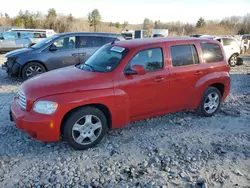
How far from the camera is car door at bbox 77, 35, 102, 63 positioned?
8284 millimetres

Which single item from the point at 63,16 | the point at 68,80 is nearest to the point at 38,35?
the point at 68,80

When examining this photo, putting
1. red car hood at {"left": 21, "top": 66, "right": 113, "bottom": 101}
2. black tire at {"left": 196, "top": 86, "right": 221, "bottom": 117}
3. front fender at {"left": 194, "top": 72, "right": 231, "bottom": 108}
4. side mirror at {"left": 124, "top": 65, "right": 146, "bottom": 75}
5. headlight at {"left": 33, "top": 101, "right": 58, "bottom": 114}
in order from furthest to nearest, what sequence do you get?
black tire at {"left": 196, "top": 86, "right": 221, "bottom": 117} < front fender at {"left": 194, "top": 72, "right": 231, "bottom": 108} < side mirror at {"left": 124, "top": 65, "right": 146, "bottom": 75} < red car hood at {"left": 21, "top": 66, "right": 113, "bottom": 101} < headlight at {"left": 33, "top": 101, "right": 58, "bottom": 114}

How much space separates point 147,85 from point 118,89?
1.97ft

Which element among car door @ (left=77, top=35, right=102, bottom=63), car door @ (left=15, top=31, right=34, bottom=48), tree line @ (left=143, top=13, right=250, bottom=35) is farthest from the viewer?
tree line @ (left=143, top=13, right=250, bottom=35)

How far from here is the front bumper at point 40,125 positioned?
132 inches

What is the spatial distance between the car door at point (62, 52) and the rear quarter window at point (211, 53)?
480cm

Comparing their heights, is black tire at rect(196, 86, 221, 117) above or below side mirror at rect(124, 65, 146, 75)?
below

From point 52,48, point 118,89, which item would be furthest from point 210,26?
point 118,89

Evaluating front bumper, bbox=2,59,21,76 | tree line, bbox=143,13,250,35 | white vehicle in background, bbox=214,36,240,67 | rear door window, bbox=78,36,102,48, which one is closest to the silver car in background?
front bumper, bbox=2,59,21,76

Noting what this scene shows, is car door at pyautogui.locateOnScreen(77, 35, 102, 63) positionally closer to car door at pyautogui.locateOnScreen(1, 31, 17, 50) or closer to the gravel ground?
the gravel ground

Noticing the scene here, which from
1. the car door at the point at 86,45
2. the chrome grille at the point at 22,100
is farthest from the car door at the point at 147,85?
the car door at the point at 86,45

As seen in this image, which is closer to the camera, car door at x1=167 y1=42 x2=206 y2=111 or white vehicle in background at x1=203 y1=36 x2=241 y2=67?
car door at x1=167 y1=42 x2=206 y2=111

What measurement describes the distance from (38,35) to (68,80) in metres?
14.7

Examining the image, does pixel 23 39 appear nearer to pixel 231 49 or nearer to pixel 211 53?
pixel 231 49
